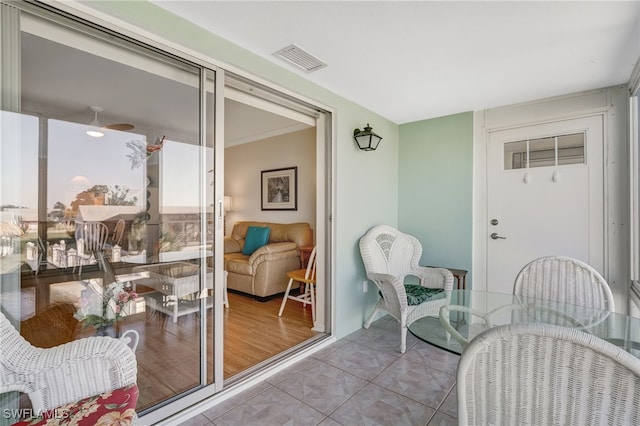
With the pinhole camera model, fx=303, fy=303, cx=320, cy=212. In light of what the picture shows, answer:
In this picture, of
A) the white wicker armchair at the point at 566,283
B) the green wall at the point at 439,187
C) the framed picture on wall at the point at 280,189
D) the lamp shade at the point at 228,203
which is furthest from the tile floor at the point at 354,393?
the lamp shade at the point at 228,203

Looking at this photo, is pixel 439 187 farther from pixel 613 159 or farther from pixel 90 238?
pixel 90 238

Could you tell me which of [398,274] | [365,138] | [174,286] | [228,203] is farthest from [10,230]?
[228,203]

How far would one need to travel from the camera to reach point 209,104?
1984mm

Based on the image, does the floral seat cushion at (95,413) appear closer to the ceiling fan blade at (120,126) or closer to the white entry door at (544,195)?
the ceiling fan blade at (120,126)

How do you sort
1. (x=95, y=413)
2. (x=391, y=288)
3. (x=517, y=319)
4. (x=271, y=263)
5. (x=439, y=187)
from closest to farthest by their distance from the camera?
(x=95, y=413) < (x=517, y=319) < (x=391, y=288) < (x=439, y=187) < (x=271, y=263)

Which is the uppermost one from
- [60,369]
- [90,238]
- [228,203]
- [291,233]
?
[228,203]

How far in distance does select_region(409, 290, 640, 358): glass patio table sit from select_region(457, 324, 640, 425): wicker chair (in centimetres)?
67

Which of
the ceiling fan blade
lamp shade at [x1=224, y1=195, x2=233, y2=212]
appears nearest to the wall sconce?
the ceiling fan blade

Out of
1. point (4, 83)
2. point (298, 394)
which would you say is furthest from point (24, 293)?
point (298, 394)

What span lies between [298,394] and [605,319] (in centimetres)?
Result: 189

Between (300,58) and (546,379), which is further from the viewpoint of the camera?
(300,58)

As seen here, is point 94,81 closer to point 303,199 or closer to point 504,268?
point 303,199

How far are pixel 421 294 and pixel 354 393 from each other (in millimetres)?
1098

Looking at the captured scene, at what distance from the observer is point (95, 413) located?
112 centimetres
